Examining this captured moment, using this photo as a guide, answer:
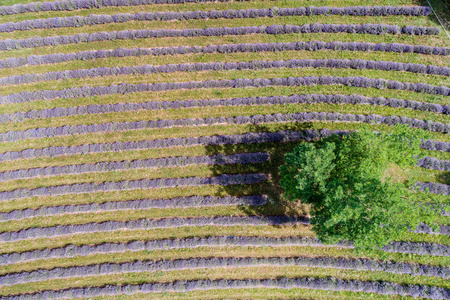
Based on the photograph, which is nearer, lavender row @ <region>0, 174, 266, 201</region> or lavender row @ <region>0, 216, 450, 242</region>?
lavender row @ <region>0, 216, 450, 242</region>

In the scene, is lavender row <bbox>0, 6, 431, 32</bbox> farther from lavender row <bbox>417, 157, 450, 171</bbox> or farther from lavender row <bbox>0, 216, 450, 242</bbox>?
lavender row <bbox>0, 216, 450, 242</bbox>

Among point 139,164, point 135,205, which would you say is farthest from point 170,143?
point 135,205

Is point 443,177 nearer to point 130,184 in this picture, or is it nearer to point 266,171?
point 266,171

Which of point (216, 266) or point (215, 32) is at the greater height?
point (215, 32)

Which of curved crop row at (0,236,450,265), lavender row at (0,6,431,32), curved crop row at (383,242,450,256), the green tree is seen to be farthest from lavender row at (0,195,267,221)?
lavender row at (0,6,431,32)

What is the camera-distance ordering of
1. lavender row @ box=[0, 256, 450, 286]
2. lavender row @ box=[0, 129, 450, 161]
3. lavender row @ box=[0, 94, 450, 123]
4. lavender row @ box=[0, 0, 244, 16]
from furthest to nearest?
lavender row @ box=[0, 0, 244, 16]
lavender row @ box=[0, 94, 450, 123]
lavender row @ box=[0, 129, 450, 161]
lavender row @ box=[0, 256, 450, 286]

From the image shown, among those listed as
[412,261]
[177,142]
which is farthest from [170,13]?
[412,261]

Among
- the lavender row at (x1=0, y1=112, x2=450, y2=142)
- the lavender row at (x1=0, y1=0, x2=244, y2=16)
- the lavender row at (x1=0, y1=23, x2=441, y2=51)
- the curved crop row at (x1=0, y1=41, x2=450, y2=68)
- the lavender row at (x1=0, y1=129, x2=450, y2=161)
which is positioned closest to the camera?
the lavender row at (x1=0, y1=129, x2=450, y2=161)
